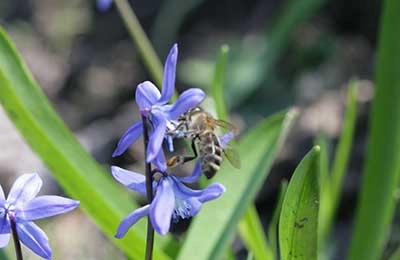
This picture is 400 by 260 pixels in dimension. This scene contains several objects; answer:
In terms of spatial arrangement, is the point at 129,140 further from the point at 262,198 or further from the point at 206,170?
the point at 262,198

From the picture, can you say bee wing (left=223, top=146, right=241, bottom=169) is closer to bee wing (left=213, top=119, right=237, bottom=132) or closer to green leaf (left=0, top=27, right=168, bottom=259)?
bee wing (left=213, top=119, right=237, bottom=132)

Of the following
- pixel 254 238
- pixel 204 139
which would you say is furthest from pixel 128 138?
pixel 254 238

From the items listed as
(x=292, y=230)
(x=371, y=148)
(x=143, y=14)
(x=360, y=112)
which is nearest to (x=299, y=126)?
(x=360, y=112)

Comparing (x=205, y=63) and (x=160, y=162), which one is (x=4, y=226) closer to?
(x=160, y=162)

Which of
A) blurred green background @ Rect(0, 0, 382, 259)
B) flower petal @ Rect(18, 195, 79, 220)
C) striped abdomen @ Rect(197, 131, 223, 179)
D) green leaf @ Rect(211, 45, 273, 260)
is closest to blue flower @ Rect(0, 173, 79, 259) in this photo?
flower petal @ Rect(18, 195, 79, 220)

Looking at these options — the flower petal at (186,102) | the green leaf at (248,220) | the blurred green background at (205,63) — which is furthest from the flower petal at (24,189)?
the blurred green background at (205,63)

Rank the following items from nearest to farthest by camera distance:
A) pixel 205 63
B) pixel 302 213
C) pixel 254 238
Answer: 1. pixel 302 213
2. pixel 254 238
3. pixel 205 63
